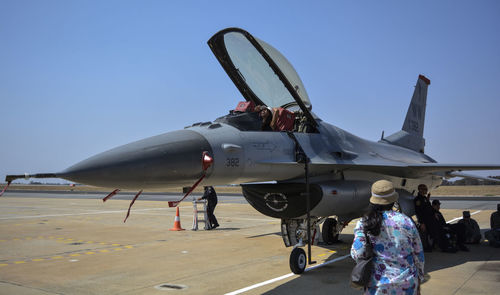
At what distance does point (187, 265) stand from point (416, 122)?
9.70 metres

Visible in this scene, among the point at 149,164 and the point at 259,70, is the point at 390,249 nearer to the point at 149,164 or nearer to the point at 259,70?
the point at 149,164

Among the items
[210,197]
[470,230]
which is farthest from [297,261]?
[210,197]

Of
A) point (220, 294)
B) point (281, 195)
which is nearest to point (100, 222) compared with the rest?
point (281, 195)

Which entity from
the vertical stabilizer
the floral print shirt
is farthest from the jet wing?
the vertical stabilizer

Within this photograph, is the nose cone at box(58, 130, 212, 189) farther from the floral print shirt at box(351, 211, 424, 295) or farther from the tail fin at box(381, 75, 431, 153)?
the tail fin at box(381, 75, 431, 153)

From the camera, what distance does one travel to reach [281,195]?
24.1 ft

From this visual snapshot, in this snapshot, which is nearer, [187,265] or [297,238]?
[187,265]

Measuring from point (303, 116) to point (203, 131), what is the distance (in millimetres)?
2681

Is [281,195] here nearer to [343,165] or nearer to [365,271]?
[343,165]

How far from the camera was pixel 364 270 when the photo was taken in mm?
3029

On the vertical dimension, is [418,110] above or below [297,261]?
above

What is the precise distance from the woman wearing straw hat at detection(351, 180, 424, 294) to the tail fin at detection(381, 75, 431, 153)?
391 inches

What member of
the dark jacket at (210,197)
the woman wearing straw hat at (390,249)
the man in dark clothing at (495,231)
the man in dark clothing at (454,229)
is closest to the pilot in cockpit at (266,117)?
the woman wearing straw hat at (390,249)

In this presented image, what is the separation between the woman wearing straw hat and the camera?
306cm
